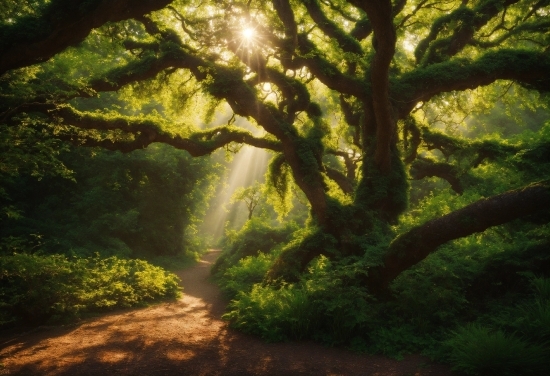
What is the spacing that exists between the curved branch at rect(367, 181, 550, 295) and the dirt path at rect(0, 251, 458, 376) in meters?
2.12

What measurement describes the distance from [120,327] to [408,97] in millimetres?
10930

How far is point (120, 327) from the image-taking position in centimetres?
818

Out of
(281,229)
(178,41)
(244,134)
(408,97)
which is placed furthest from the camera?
(281,229)

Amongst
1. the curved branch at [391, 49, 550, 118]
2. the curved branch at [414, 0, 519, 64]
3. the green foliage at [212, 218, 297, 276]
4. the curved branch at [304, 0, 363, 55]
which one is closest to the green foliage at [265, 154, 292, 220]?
the green foliage at [212, 218, 297, 276]

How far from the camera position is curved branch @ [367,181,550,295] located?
6102 millimetres

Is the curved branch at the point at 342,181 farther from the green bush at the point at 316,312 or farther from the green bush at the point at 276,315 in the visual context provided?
the green bush at the point at 276,315

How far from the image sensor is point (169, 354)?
6.34 meters

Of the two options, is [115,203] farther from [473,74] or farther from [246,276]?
[473,74]

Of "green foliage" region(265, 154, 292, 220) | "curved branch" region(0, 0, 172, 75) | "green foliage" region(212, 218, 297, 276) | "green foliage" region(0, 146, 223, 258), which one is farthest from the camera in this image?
"green foliage" region(212, 218, 297, 276)

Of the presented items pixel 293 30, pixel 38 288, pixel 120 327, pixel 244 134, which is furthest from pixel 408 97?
pixel 38 288

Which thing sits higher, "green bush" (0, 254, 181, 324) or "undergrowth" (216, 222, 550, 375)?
"undergrowth" (216, 222, 550, 375)

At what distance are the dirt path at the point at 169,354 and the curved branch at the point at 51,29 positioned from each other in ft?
16.7

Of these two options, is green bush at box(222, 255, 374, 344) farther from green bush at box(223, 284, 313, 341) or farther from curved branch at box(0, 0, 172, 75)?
curved branch at box(0, 0, 172, 75)

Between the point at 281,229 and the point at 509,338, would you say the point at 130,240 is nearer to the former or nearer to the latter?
the point at 281,229
